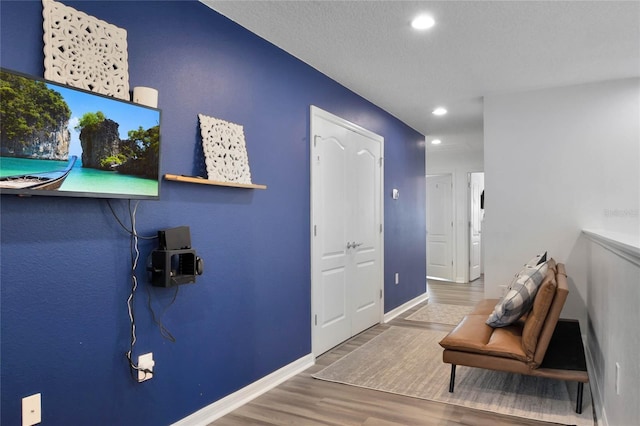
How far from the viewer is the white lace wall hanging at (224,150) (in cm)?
262

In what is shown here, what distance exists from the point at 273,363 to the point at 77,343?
5.17 ft

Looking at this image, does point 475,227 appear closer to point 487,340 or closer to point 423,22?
point 487,340

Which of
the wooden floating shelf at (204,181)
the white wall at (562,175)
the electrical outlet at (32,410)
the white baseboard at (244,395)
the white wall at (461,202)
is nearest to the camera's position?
the electrical outlet at (32,410)

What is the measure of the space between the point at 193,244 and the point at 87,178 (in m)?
0.79

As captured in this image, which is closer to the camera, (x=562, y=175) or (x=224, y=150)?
(x=224, y=150)

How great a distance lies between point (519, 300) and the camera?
9.75ft

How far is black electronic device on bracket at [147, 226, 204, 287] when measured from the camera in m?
2.24

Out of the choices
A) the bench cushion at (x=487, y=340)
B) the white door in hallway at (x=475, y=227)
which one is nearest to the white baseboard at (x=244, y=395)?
the bench cushion at (x=487, y=340)

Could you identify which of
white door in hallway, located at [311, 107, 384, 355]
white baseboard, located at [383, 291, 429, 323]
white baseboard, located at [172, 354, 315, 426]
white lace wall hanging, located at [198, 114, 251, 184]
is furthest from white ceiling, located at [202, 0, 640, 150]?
white baseboard, located at [383, 291, 429, 323]

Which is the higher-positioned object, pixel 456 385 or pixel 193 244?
pixel 193 244

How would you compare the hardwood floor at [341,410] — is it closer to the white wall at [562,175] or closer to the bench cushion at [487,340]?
the bench cushion at [487,340]

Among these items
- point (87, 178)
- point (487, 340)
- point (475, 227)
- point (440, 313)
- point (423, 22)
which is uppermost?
point (423, 22)

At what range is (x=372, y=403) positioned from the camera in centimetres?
290

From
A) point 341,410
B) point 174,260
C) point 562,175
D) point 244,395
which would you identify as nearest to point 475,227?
point 562,175
